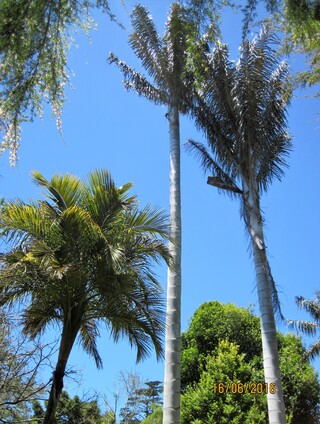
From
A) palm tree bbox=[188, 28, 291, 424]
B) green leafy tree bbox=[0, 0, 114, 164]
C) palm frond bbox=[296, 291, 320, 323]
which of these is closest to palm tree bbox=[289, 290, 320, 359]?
palm frond bbox=[296, 291, 320, 323]

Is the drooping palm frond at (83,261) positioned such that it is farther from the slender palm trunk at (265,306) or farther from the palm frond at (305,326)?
the palm frond at (305,326)

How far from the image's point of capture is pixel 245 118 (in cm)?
1186

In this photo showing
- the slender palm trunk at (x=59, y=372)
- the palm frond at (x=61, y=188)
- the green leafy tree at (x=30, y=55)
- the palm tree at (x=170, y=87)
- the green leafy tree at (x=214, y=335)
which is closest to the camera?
the green leafy tree at (x=30, y=55)

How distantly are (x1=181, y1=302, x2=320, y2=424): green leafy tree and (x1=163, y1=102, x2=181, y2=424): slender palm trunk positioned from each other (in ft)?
21.4

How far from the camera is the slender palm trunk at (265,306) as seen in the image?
8492 millimetres

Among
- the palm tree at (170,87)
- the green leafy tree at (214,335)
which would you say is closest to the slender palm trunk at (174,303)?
the palm tree at (170,87)

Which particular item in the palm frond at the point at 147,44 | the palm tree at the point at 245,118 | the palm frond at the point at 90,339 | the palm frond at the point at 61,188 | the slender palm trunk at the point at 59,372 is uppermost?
the palm frond at the point at 147,44

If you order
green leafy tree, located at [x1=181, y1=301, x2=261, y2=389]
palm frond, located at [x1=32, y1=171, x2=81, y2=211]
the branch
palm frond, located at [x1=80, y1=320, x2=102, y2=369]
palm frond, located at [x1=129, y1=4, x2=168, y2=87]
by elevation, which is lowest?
palm frond, located at [x1=80, y1=320, x2=102, y2=369]

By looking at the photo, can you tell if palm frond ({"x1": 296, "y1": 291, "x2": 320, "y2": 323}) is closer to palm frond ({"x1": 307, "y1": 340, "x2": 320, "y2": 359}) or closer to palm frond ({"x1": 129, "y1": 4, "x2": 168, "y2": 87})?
palm frond ({"x1": 307, "y1": 340, "x2": 320, "y2": 359})

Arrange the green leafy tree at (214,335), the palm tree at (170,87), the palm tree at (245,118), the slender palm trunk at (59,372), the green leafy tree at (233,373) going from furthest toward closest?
the green leafy tree at (214,335) → the green leafy tree at (233,373) → the palm tree at (245,118) → the palm tree at (170,87) → the slender palm trunk at (59,372)

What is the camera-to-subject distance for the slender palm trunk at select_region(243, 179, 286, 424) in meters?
8.49

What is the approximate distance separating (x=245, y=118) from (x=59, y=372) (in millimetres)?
7988

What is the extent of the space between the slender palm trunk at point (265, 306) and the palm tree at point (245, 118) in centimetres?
8

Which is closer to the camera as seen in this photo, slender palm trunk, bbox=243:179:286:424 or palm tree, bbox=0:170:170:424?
palm tree, bbox=0:170:170:424
